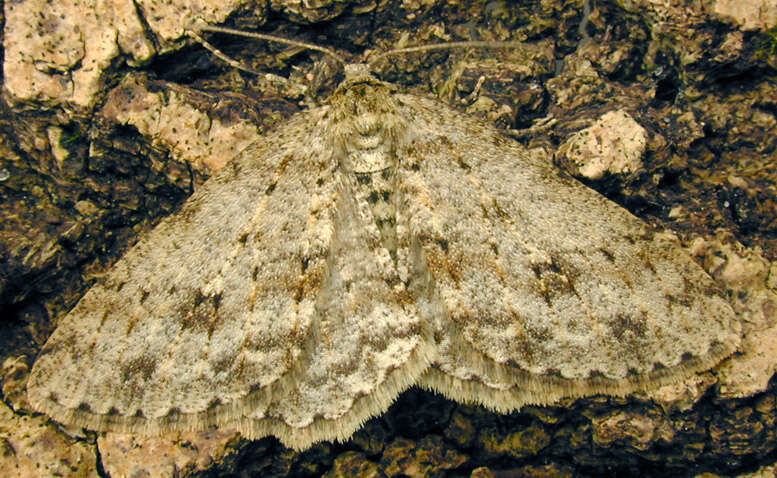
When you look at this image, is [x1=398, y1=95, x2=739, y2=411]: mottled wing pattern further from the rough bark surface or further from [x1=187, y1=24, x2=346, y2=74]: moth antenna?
[x1=187, y1=24, x2=346, y2=74]: moth antenna

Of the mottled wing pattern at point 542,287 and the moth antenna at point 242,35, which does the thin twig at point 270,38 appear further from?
the mottled wing pattern at point 542,287

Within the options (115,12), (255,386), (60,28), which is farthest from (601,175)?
(60,28)

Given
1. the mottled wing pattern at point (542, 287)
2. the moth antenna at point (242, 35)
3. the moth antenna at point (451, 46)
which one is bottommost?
the mottled wing pattern at point (542, 287)

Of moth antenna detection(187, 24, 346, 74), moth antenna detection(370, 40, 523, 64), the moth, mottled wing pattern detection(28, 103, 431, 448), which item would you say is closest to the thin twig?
moth antenna detection(187, 24, 346, 74)

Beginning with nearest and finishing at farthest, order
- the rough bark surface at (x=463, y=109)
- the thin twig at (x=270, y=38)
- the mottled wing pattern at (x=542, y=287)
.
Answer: the mottled wing pattern at (x=542, y=287) → the rough bark surface at (x=463, y=109) → the thin twig at (x=270, y=38)

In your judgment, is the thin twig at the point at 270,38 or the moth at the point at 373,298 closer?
the moth at the point at 373,298

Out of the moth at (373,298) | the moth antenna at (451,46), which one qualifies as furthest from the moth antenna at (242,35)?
the moth at (373,298)

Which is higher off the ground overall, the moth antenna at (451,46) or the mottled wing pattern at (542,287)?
the moth antenna at (451,46)
